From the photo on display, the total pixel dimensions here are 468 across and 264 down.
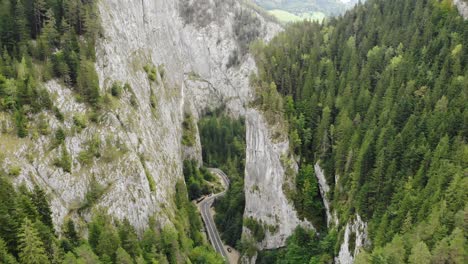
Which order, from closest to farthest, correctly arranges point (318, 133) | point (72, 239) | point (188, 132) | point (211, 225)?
point (72, 239), point (318, 133), point (211, 225), point (188, 132)

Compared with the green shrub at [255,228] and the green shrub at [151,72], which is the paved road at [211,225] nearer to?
the green shrub at [255,228]

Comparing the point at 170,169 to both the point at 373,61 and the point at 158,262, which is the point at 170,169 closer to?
the point at 158,262

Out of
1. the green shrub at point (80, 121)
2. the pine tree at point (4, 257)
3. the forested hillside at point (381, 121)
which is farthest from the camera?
the green shrub at point (80, 121)

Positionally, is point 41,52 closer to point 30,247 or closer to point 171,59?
point 30,247

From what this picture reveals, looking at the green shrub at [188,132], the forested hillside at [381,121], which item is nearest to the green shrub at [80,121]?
the forested hillside at [381,121]

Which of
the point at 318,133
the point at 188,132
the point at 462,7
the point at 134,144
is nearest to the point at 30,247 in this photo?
the point at 134,144

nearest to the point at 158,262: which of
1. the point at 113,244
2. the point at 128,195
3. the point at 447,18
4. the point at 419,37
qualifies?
the point at 113,244
